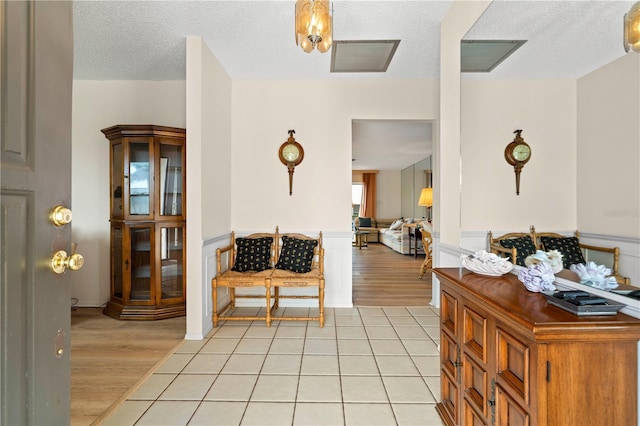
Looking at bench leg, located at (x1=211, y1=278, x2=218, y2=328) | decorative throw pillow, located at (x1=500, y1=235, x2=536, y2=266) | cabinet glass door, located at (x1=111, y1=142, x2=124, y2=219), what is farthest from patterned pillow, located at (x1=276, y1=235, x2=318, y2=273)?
decorative throw pillow, located at (x1=500, y1=235, x2=536, y2=266)

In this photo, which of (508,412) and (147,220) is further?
(147,220)

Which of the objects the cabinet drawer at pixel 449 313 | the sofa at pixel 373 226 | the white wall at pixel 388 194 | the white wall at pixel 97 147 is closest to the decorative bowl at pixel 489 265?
the cabinet drawer at pixel 449 313

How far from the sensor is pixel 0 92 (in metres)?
0.67

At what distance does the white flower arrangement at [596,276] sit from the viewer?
1180 millimetres

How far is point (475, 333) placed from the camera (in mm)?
1419

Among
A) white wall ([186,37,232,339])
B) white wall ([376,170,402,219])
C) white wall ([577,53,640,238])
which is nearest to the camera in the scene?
white wall ([577,53,640,238])

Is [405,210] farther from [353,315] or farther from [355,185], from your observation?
[353,315]

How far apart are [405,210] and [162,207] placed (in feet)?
29.2

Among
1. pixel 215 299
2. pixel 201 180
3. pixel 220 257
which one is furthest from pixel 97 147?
pixel 215 299

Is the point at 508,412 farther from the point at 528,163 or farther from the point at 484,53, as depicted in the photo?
the point at 484,53

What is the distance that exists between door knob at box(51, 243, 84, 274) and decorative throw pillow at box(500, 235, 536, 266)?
74.9 inches

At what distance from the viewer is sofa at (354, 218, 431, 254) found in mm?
8000

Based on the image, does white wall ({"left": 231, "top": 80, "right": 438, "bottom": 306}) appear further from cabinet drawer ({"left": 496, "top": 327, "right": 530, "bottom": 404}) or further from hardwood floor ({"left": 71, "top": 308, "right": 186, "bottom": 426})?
cabinet drawer ({"left": 496, "top": 327, "right": 530, "bottom": 404})

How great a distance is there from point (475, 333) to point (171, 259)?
3.03m
